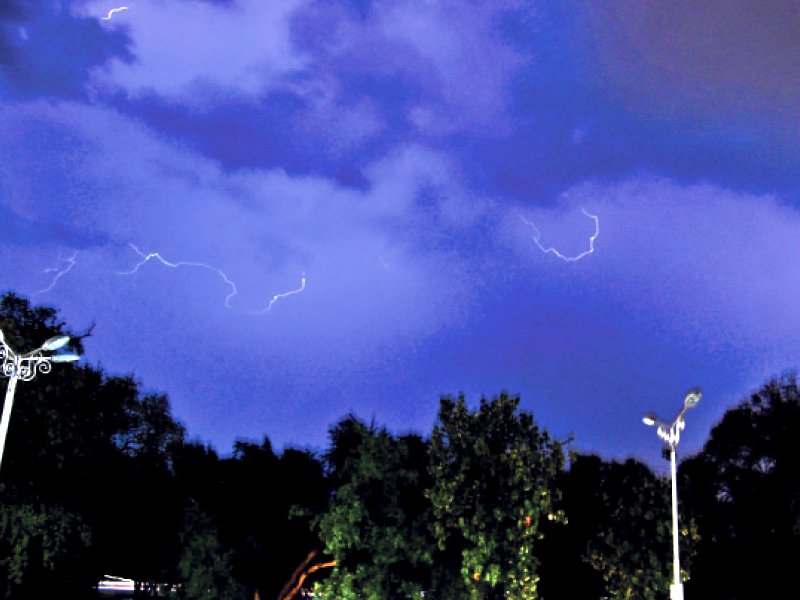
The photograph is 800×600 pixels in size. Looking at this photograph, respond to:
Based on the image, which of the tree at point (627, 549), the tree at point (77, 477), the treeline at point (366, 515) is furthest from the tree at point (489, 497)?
the tree at point (77, 477)

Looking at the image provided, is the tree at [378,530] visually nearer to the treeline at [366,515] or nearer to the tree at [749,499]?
the treeline at [366,515]

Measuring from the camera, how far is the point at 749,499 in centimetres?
4597

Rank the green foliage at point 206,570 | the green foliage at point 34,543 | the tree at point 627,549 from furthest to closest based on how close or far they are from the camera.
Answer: the green foliage at point 206,570
the tree at point 627,549
the green foliage at point 34,543

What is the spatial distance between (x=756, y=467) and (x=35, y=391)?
136 ft

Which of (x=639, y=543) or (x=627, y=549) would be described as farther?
(x=639, y=543)

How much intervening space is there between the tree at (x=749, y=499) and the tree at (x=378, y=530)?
1244 centimetres

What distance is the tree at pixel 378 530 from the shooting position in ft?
87.5

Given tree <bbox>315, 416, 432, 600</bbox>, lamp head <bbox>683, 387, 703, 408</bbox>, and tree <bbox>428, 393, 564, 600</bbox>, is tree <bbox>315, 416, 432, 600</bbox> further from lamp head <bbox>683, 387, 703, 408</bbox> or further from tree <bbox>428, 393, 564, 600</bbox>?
lamp head <bbox>683, 387, 703, 408</bbox>

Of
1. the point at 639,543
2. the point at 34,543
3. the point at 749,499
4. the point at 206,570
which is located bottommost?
the point at 206,570

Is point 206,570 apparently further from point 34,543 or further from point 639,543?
point 639,543

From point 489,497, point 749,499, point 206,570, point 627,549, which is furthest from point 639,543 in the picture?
point 749,499

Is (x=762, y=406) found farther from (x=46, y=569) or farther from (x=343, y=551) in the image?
(x=46, y=569)

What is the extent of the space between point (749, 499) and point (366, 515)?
90.1 ft

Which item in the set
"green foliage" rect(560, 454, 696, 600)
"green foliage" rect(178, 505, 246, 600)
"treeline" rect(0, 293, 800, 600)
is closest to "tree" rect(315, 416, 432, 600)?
"treeline" rect(0, 293, 800, 600)
